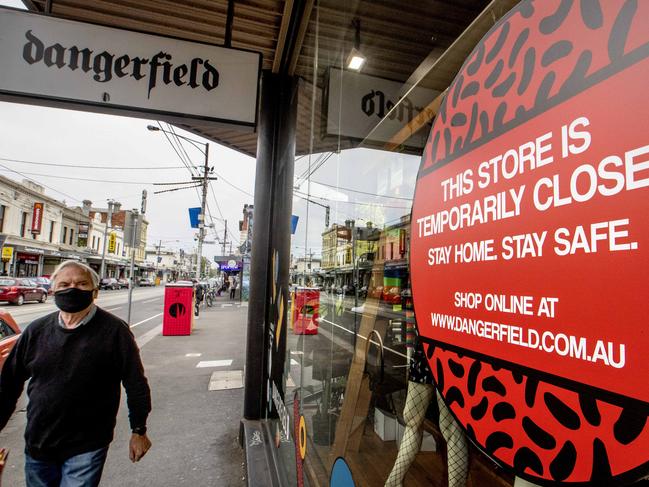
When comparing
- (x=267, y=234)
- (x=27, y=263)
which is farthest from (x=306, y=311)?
(x=27, y=263)

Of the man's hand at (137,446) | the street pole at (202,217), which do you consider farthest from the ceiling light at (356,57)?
the street pole at (202,217)

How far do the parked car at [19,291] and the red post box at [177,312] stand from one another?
1273 cm

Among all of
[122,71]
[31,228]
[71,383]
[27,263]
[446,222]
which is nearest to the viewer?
[446,222]

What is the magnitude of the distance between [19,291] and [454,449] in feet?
76.4

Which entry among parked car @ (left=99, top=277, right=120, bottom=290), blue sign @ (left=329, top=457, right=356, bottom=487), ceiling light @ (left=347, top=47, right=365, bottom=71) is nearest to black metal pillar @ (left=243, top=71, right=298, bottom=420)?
ceiling light @ (left=347, top=47, right=365, bottom=71)

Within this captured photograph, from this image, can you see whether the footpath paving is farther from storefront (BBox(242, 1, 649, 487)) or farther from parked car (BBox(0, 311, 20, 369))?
storefront (BBox(242, 1, 649, 487))

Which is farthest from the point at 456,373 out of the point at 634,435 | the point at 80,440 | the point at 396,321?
the point at 80,440

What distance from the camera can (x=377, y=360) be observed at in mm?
2021

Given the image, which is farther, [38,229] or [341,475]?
[38,229]

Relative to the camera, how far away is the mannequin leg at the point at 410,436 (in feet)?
4.47

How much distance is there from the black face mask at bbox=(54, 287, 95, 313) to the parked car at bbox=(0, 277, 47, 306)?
67.6 ft

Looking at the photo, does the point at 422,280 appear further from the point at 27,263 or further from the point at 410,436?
the point at 27,263

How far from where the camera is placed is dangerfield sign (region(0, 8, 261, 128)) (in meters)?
A: 2.87

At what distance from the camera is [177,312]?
1049 cm
